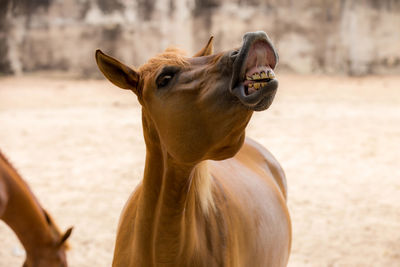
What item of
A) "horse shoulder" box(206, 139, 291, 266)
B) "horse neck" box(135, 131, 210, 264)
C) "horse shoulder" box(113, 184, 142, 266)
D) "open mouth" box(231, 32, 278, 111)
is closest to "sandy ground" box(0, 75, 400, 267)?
"horse shoulder" box(206, 139, 291, 266)

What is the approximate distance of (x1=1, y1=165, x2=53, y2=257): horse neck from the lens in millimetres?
2723

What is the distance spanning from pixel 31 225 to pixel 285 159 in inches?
146

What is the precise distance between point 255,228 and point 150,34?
1041 centimetres

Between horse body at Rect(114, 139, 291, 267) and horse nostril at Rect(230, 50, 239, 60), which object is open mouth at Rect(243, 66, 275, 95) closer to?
horse nostril at Rect(230, 50, 239, 60)

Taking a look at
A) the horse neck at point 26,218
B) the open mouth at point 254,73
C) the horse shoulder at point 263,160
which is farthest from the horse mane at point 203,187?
the horse neck at point 26,218

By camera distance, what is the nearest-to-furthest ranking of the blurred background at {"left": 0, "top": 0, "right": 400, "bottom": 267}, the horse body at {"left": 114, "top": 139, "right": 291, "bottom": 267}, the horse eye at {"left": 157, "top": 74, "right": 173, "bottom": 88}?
1. the horse eye at {"left": 157, "top": 74, "right": 173, "bottom": 88}
2. the horse body at {"left": 114, "top": 139, "right": 291, "bottom": 267}
3. the blurred background at {"left": 0, "top": 0, "right": 400, "bottom": 267}

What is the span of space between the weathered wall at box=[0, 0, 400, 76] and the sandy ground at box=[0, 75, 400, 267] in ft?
4.57

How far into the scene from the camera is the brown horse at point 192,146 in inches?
50.1

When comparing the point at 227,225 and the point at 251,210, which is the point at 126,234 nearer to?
the point at 227,225

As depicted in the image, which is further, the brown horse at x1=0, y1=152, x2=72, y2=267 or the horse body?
the brown horse at x1=0, y1=152, x2=72, y2=267

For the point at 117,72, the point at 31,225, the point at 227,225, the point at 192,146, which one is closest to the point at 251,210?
the point at 227,225

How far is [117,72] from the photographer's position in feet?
4.91

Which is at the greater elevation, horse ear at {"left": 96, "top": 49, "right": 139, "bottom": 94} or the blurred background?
horse ear at {"left": 96, "top": 49, "right": 139, "bottom": 94}

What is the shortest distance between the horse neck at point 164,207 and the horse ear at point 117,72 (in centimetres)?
21
